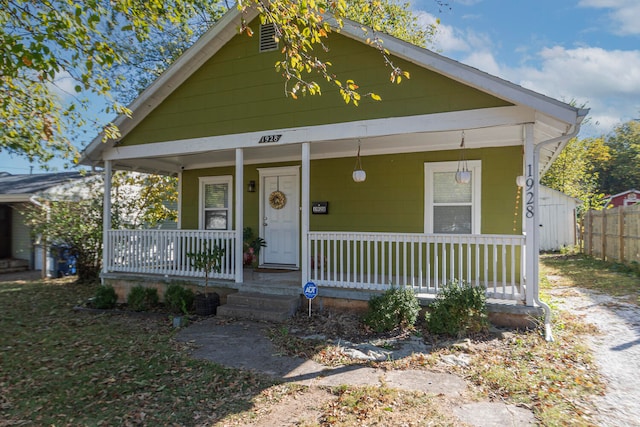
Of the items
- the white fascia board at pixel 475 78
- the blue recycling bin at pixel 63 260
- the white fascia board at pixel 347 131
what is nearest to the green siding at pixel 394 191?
the white fascia board at pixel 347 131

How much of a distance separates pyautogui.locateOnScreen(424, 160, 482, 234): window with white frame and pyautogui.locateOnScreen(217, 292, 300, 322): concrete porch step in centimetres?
311

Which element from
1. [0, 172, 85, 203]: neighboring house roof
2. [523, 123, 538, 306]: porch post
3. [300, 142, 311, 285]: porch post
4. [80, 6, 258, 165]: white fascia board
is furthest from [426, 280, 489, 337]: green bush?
[0, 172, 85, 203]: neighboring house roof

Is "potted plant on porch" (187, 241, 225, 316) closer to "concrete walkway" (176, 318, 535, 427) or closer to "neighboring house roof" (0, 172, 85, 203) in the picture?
"concrete walkway" (176, 318, 535, 427)

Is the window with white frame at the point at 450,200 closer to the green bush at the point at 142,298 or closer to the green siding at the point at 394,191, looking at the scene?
the green siding at the point at 394,191

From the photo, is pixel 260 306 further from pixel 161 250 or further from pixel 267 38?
pixel 267 38

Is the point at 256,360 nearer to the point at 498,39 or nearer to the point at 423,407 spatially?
the point at 423,407

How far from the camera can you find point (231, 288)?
21.9 ft

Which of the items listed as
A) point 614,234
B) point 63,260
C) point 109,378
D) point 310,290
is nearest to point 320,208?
point 310,290

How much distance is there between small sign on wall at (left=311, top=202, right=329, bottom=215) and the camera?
8.08m

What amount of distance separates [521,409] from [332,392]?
1.71 meters

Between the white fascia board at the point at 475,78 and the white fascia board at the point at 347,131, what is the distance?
0.25m

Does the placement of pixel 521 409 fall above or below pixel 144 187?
below

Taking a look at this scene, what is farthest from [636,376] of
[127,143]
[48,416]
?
[127,143]

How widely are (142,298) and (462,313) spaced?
5.71 metres
